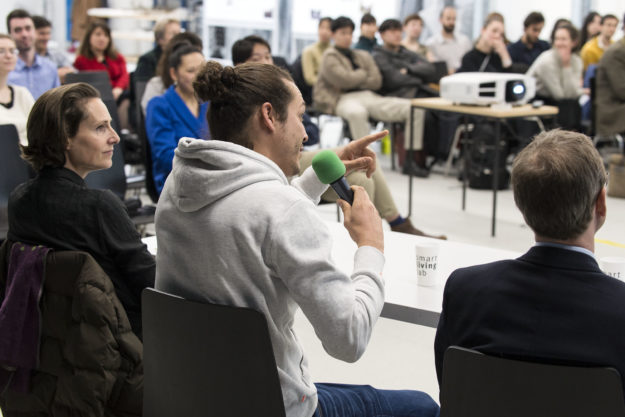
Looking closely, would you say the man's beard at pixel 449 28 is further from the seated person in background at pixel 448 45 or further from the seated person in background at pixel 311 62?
the seated person in background at pixel 311 62

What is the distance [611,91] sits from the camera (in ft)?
21.0

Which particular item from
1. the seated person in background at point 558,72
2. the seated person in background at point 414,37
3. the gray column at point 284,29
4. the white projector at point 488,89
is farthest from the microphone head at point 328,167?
the gray column at point 284,29

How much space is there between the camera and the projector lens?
17.3 ft

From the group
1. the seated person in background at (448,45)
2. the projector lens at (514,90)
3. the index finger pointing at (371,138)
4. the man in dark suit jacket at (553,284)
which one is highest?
the seated person in background at (448,45)

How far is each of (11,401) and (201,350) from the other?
722mm

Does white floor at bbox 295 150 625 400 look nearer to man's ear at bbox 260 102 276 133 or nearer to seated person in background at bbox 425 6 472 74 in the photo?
seated person in background at bbox 425 6 472 74

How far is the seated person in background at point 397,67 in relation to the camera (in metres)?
7.30

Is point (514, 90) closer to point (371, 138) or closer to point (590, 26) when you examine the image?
point (371, 138)

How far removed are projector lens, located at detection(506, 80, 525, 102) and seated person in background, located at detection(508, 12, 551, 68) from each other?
2710 millimetres

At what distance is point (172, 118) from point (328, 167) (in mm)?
2388

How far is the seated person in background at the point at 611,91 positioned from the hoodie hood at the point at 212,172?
5468 mm

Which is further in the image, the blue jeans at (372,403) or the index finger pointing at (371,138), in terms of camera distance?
the index finger pointing at (371,138)

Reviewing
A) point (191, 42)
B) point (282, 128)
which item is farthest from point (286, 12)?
point (282, 128)

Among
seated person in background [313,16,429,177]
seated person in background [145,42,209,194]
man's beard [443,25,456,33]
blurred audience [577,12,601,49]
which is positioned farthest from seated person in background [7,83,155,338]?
blurred audience [577,12,601,49]
